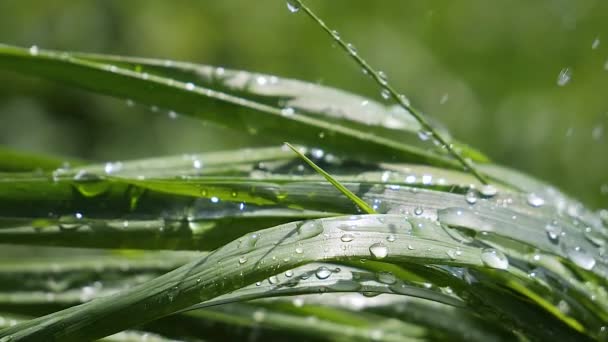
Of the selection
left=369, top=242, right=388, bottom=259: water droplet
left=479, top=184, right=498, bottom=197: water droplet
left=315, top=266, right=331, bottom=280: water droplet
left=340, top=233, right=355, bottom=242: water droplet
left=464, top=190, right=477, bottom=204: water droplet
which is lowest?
left=315, top=266, right=331, bottom=280: water droplet

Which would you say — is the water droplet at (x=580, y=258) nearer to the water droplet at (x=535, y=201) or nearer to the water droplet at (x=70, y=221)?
the water droplet at (x=535, y=201)

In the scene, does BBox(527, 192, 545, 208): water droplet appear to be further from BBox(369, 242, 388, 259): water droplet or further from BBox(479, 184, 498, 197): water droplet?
BBox(369, 242, 388, 259): water droplet

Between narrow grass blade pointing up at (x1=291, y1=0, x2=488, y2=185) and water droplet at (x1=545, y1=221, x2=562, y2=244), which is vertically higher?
narrow grass blade pointing up at (x1=291, y1=0, x2=488, y2=185)

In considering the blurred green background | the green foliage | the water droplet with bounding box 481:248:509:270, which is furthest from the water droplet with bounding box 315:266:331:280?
the blurred green background

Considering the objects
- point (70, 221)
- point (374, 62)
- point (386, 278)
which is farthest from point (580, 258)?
point (374, 62)

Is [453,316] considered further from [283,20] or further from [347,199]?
[283,20]

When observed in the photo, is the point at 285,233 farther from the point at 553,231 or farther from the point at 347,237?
the point at 553,231

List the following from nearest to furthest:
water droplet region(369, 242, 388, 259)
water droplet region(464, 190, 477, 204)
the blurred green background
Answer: water droplet region(369, 242, 388, 259) → water droplet region(464, 190, 477, 204) → the blurred green background

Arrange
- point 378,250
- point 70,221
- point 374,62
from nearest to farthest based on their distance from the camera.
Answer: point 378,250, point 70,221, point 374,62
